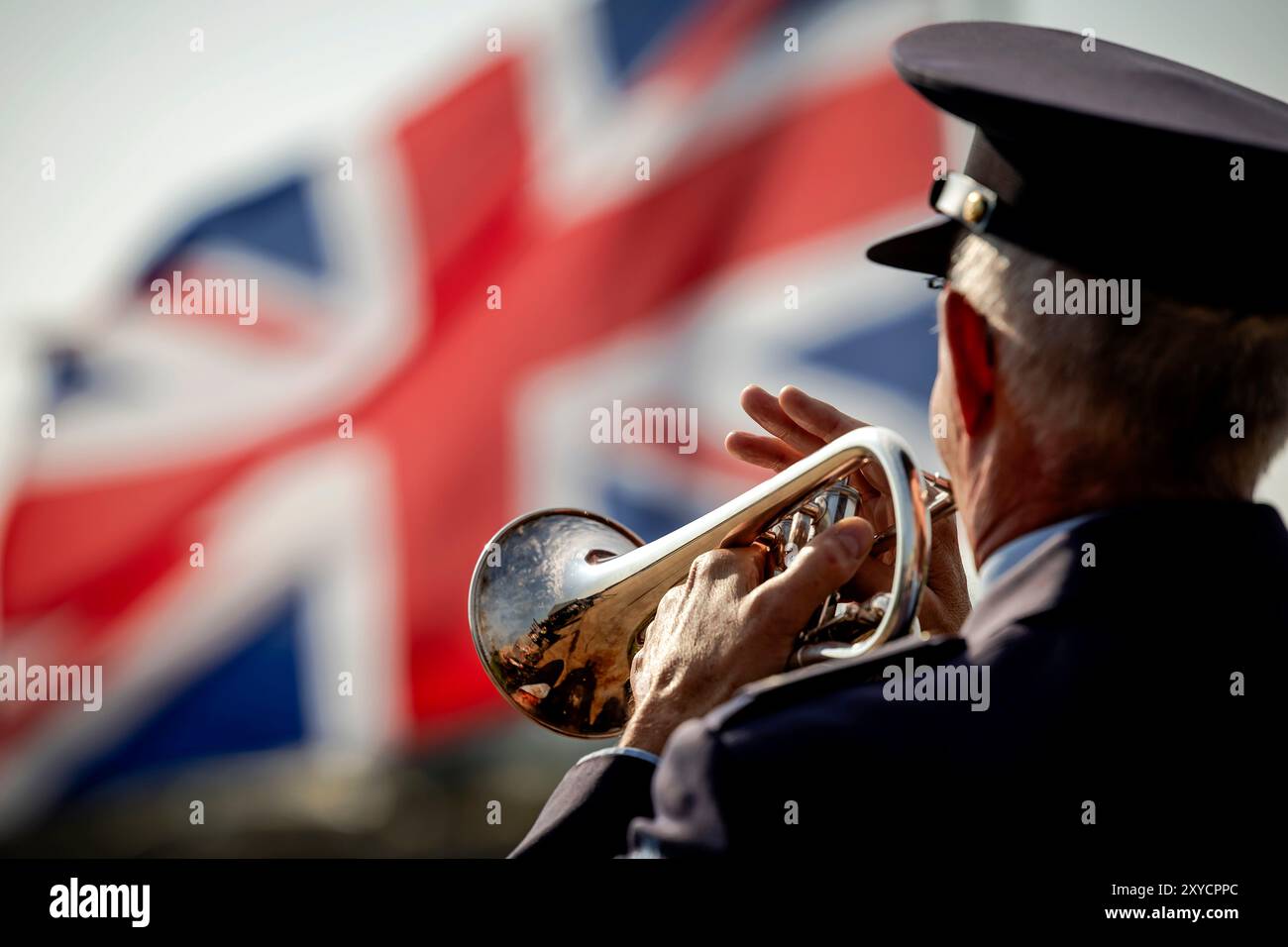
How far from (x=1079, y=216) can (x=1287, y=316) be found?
0.26 metres

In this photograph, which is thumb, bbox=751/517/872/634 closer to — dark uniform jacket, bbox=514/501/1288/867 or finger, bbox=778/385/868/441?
dark uniform jacket, bbox=514/501/1288/867

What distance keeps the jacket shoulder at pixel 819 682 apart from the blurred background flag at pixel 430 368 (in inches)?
233

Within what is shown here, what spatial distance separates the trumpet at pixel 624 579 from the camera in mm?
1874

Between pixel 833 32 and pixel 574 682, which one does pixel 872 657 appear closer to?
pixel 574 682

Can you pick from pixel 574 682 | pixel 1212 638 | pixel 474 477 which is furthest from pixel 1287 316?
pixel 474 477

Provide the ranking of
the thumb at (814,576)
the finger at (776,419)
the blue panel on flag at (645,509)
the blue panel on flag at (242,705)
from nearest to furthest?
1. the thumb at (814,576)
2. the finger at (776,419)
3. the blue panel on flag at (645,509)
4. the blue panel on flag at (242,705)

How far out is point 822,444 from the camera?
2615mm

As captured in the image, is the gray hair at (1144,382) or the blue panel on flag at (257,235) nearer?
the gray hair at (1144,382)

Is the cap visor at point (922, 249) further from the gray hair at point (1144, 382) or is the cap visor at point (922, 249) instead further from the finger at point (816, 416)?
the finger at point (816, 416)

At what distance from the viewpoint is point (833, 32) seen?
8.61m

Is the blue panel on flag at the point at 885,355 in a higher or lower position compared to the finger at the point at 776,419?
higher

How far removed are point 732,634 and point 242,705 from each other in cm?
675

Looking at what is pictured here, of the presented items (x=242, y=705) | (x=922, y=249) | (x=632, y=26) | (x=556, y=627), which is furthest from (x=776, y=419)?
(x=632, y=26)

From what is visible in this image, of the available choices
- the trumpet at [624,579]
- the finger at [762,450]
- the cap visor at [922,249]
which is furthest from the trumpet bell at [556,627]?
the cap visor at [922,249]
